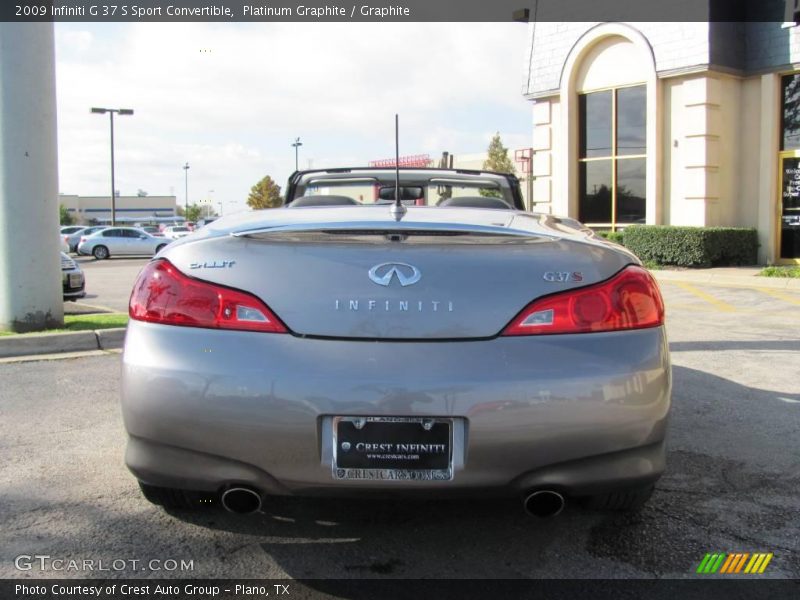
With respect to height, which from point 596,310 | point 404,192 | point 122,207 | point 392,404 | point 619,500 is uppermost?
point 122,207

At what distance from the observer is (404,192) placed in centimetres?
563

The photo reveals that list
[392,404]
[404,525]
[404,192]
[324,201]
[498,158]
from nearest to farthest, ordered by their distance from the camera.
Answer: [392,404] < [404,525] < [324,201] < [404,192] < [498,158]

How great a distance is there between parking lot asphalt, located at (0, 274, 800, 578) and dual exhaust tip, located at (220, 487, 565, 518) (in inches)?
10.5

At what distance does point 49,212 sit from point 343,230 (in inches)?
213

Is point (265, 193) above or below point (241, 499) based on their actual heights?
above

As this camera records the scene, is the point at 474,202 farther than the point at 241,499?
Yes

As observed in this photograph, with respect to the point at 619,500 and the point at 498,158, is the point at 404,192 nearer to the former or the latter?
the point at 619,500

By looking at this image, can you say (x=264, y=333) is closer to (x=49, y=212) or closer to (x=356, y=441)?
(x=356, y=441)

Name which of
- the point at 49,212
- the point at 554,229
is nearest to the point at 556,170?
the point at 49,212

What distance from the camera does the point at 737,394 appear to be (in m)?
5.15

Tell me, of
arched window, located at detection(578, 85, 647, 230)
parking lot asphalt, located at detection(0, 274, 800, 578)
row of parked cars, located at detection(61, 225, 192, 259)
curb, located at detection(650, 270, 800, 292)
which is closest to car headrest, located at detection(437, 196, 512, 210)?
parking lot asphalt, located at detection(0, 274, 800, 578)

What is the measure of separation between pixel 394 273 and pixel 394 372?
1.12ft

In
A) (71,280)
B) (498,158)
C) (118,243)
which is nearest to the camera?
(71,280)

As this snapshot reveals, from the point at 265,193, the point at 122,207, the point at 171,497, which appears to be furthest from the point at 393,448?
the point at 122,207
